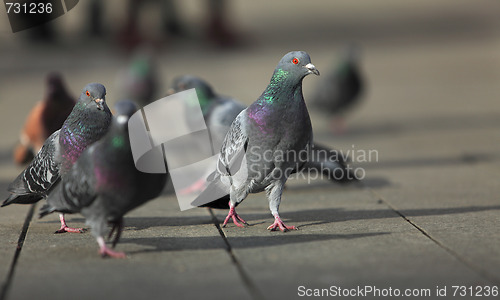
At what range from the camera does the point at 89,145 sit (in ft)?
16.8

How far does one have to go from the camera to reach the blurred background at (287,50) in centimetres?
1177

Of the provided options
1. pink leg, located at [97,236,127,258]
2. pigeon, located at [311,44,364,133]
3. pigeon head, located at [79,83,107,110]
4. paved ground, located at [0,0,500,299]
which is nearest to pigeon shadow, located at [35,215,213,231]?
paved ground, located at [0,0,500,299]

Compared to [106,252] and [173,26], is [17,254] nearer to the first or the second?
[106,252]

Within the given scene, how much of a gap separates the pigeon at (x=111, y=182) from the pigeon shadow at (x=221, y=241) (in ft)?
1.39

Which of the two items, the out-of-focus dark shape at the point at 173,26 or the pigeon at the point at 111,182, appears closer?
the pigeon at the point at 111,182

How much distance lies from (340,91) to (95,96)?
251 inches

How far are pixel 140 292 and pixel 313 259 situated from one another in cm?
117

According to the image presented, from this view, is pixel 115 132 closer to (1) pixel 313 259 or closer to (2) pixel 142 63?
(1) pixel 313 259

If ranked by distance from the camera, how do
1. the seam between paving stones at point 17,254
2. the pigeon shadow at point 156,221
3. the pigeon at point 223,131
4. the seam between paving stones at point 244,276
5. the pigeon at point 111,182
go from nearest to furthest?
the seam between paving stones at point 244,276
the seam between paving stones at point 17,254
the pigeon at point 111,182
the pigeon shadow at point 156,221
the pigeon at point 223,131

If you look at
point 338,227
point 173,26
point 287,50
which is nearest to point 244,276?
point 338,227

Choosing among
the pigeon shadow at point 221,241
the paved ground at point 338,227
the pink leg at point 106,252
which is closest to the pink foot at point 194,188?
the paved ground at point 338,227

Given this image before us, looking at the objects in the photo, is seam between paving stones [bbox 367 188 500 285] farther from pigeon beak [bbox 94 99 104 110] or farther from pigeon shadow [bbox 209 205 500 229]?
pigeon beak [bbox 94 99 104 110]

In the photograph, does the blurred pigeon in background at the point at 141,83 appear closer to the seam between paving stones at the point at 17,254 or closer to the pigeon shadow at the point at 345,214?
the seam between paving stones at the point at 17,254

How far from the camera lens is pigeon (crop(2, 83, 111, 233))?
5.07 meters
